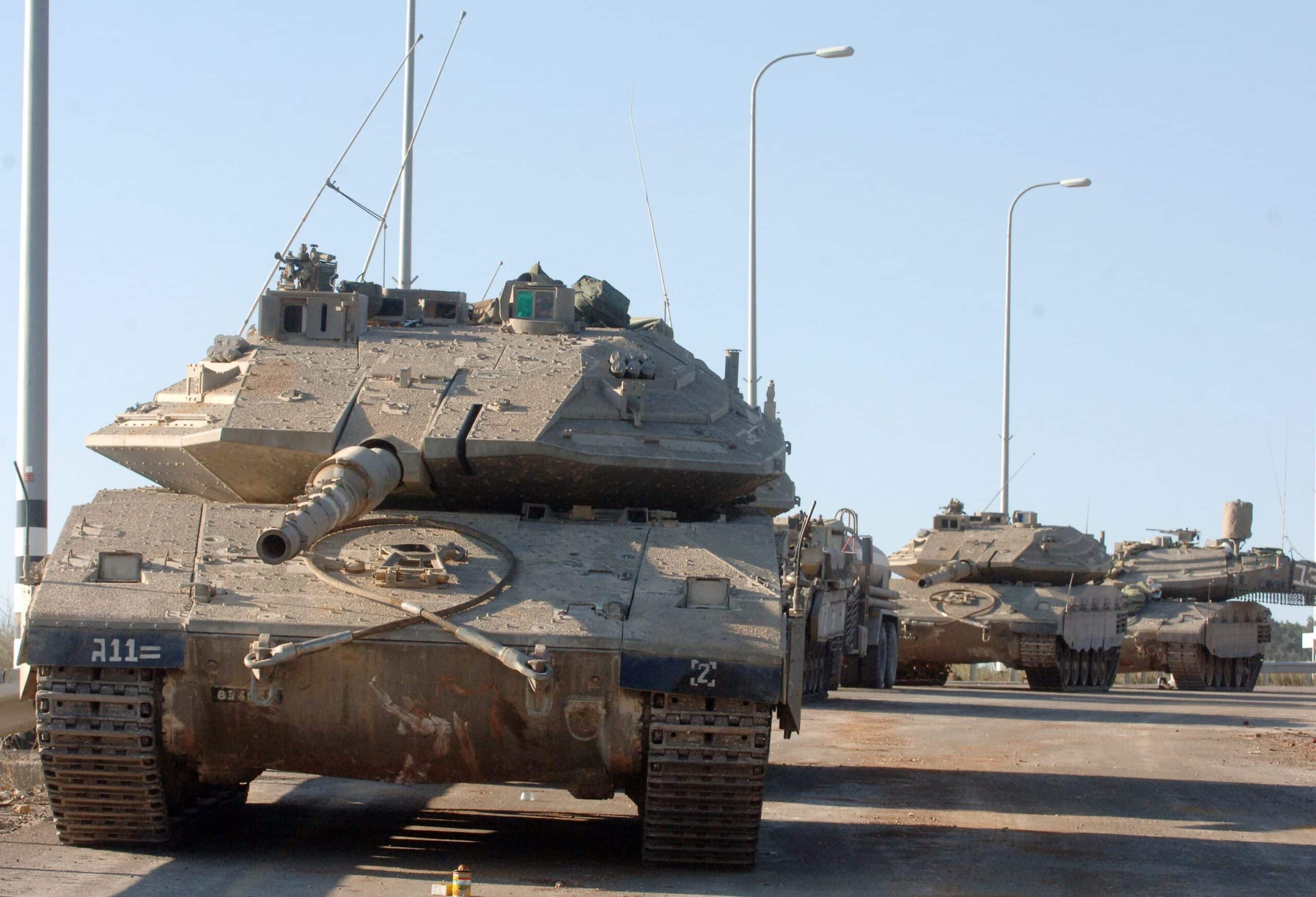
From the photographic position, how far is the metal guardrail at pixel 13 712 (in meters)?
11.3

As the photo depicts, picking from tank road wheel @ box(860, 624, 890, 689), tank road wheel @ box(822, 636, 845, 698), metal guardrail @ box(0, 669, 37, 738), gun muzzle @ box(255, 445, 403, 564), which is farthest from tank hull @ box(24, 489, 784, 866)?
tank road wheel @ box(860, 624, 890, 689)

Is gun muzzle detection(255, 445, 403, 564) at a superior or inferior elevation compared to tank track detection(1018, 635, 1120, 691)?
superior

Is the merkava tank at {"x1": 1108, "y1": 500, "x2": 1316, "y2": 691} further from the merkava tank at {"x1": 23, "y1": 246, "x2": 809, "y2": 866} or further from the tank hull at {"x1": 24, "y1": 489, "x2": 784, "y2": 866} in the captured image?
the tank hull at {"x1": 24, "y1": 489, "x2": 784, "y2": 866}

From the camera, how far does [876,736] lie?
59.4 ft

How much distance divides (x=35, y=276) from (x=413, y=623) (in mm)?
7457

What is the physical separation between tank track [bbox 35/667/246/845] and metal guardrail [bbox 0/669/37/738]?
211 cm

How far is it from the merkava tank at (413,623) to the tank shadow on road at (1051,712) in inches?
470

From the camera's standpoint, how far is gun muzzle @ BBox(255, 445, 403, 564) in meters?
8.62

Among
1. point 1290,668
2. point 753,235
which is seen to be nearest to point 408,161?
point 753,235

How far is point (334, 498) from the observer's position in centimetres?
930

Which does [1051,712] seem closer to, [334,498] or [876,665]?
[876,665]

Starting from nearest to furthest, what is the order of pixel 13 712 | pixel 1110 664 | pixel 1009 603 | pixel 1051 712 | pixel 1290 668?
pixel 13 712 < pixel 1051 712 < pixel 1009 603 < pixel 1110 664 < pixel 1290 668

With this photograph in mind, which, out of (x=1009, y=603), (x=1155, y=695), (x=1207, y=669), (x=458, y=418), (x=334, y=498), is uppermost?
(x=458, y=418)

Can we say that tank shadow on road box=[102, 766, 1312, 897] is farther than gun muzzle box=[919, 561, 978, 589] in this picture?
No
